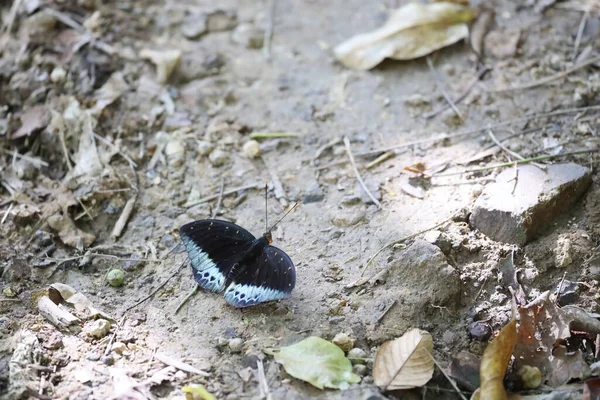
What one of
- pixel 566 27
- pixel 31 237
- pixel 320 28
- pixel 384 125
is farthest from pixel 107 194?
pixel 566 27

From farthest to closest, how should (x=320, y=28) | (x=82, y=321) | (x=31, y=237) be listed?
(x=320, y=28), (x=31, y=237), (x=82, y=321)

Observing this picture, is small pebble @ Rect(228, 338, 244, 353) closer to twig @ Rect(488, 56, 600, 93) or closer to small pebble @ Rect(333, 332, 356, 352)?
small pebble @ Rect(333, 332, 356, 352)

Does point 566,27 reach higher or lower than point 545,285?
higher

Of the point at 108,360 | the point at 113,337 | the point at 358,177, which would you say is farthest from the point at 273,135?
the point at 108,360

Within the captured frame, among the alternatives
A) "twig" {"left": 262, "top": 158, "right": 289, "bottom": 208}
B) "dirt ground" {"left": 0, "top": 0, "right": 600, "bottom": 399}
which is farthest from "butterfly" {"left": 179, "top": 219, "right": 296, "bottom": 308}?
"twig" {"left": 262, "top": 158, "right": 289, "bottom": 208}

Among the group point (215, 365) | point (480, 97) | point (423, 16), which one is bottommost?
point (215, 365)

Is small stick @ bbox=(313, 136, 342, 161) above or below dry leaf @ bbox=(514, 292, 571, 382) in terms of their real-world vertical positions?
above

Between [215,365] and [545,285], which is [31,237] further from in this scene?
[545,285]
